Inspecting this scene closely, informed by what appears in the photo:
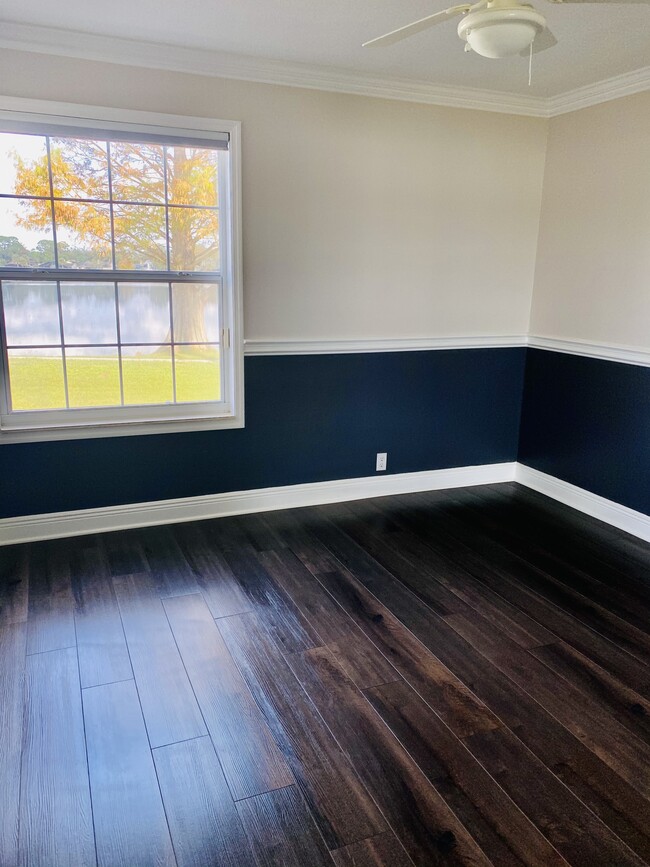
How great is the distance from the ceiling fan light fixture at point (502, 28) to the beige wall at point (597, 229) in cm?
208

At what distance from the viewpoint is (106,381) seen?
3449 mm

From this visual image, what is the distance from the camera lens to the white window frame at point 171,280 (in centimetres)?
306

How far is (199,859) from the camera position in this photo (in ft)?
5.23

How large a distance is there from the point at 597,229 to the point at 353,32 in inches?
74.0

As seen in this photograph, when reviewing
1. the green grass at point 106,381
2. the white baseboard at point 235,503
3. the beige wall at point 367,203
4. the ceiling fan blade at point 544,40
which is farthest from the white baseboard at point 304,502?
the ceiling fan blade at point 544,40

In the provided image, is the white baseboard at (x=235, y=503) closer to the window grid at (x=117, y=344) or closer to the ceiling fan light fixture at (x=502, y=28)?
the window grid at (x=117, y=344)

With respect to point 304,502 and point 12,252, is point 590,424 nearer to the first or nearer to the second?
point 304,502

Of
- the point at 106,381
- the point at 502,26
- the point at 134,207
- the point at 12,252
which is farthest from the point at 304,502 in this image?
the point at 502,26

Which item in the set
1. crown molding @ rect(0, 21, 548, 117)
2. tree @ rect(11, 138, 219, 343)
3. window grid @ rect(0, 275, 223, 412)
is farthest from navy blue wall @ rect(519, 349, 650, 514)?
tree @ rect(11, 138, 219, 343)

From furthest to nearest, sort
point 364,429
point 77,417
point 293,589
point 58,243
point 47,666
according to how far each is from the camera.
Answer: point 364,429
point 77,417
point 58,243
point 293,589
point 47,666

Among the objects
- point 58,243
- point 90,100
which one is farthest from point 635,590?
point 90,100

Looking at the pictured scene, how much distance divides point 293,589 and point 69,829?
4.71 ft

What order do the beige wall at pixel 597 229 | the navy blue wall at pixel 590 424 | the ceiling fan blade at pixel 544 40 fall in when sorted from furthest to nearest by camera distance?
the navy blue wall at pixel 590 424 < the beige wall at pixel 597 229 < the ceiling fan blade at pixel 544 40

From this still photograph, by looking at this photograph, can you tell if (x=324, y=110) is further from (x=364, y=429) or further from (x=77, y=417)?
(x=77, y=417)
